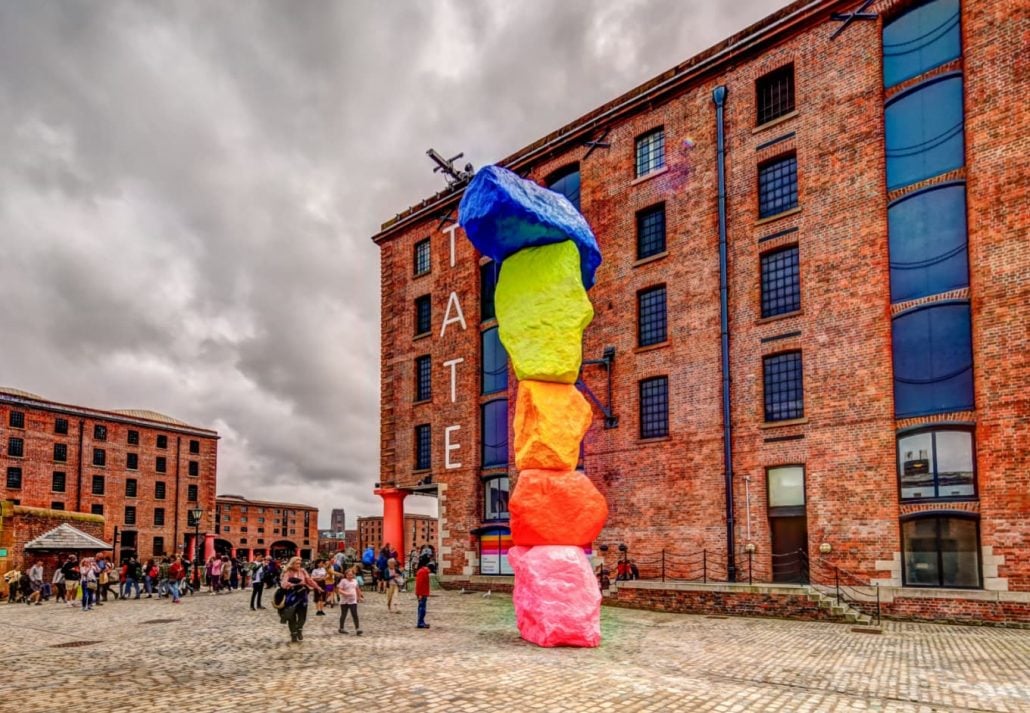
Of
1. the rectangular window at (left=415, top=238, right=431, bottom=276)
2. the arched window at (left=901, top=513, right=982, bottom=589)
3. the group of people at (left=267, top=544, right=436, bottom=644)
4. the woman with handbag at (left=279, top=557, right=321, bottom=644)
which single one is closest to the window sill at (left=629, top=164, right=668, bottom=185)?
the rectangular window at (left=415, top=238, right=431, bottom=276)

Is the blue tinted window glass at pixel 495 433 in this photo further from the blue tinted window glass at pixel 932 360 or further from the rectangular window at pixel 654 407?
the blue tinted window glass at pixel 932 360

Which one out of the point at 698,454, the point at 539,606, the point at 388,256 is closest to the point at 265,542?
the point at 388,256

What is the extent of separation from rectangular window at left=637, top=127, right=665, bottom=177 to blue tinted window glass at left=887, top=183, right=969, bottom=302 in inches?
308

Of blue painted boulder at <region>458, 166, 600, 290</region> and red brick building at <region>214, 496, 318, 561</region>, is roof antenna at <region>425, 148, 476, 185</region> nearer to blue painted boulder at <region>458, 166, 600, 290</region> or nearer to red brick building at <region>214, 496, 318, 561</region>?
blue painted boulder at <region>458, 166, 600, 290</region>

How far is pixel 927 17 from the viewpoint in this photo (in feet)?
63.1

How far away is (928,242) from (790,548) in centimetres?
866

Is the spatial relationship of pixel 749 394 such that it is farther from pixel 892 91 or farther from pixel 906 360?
pixel 892 91

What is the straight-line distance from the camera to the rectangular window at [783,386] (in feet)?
67.4

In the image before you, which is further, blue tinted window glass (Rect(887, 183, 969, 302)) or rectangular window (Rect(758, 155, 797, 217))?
rectangular window (Rect(758, 155, 797, 217))

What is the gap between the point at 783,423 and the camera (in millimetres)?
20359

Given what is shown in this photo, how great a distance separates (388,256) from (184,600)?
16.6 m

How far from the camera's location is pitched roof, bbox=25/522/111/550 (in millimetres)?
27209

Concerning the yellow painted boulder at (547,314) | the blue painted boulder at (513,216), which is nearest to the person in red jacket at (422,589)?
the yellow painted boulder at (547,314)

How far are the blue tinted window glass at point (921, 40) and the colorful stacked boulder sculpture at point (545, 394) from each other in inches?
410
